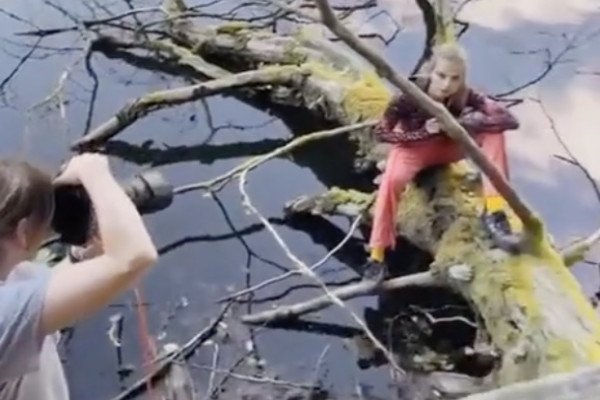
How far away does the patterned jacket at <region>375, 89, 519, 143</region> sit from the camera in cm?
319

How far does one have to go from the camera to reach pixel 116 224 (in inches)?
50.5

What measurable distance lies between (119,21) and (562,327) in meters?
2.64

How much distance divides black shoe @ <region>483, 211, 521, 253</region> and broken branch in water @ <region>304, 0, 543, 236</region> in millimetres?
49

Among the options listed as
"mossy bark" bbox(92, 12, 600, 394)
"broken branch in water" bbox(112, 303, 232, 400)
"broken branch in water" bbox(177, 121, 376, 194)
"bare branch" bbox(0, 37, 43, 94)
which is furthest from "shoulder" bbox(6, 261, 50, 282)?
"bare branch" bbox(0, 37, 43, 94)

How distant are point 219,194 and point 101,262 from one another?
296 centimetres

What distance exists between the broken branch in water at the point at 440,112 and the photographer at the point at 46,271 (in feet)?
3.03

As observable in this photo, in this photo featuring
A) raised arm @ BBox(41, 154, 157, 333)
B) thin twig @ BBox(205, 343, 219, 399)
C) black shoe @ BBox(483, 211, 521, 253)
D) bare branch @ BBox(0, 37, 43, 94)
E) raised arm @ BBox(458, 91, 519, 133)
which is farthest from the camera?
bare branch @ BBox(0, 37, 43, 94)

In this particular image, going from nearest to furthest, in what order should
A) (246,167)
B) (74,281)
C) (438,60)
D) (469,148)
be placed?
(74,281)
(469,148)
(438,60)
(246,167)

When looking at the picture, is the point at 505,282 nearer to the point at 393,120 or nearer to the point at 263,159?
the point at 393,120

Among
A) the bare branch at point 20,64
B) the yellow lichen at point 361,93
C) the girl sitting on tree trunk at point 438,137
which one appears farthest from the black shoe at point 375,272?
the bare branch at point 20,64

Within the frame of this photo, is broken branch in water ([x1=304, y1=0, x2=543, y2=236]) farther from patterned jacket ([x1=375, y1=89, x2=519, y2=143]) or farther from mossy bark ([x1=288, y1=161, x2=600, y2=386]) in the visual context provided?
patterned jacket ([x1=375, y1=89, x2=519, y2=143])

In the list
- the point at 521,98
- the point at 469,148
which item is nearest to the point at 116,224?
the point at 469,148

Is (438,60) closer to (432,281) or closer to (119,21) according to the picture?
(432,281)

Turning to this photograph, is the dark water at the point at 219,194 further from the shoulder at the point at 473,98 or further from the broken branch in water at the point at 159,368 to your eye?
the shoulder at the point at 473,98
